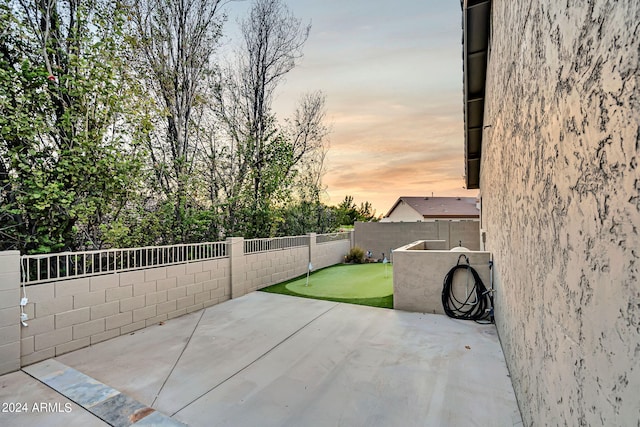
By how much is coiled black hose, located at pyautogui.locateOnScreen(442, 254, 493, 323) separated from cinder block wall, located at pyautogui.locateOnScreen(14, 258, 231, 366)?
181 inches

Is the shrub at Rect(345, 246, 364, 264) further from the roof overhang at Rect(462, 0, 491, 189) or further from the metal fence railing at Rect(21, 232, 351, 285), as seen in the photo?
the metal fence railing at Rect(21, 232, 351, 285)

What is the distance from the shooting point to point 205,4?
7406mm

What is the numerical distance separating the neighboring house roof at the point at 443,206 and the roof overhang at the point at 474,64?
16.0 metres

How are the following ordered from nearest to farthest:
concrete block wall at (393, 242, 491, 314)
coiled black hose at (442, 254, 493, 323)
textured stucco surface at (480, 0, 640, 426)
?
textured stucco surface at (480, 0, 640, 426)
coiled black hose at (442, 254, 493, 323)
concrete block wall at (393, 242, 491, 314)

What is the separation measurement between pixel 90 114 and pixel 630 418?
242 inches

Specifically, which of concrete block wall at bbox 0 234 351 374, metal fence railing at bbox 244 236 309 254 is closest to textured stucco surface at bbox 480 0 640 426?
concrete block wall at bbox 0 234 351 374

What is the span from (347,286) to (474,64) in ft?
18.3

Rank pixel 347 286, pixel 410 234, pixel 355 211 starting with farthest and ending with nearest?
pixel 355 211, pixel 410 234, pixel 347 286

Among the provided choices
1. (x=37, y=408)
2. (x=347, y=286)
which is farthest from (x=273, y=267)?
(x=37, y=408)

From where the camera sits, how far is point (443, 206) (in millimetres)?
24219

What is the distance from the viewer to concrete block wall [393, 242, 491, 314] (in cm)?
516

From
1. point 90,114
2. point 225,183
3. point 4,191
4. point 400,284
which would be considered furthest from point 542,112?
point 225,183

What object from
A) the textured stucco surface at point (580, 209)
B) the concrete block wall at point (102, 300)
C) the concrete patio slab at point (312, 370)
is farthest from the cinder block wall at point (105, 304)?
the textured stucco surface at point (580, 209)

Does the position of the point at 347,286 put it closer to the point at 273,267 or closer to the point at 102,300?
the point at 273,267
